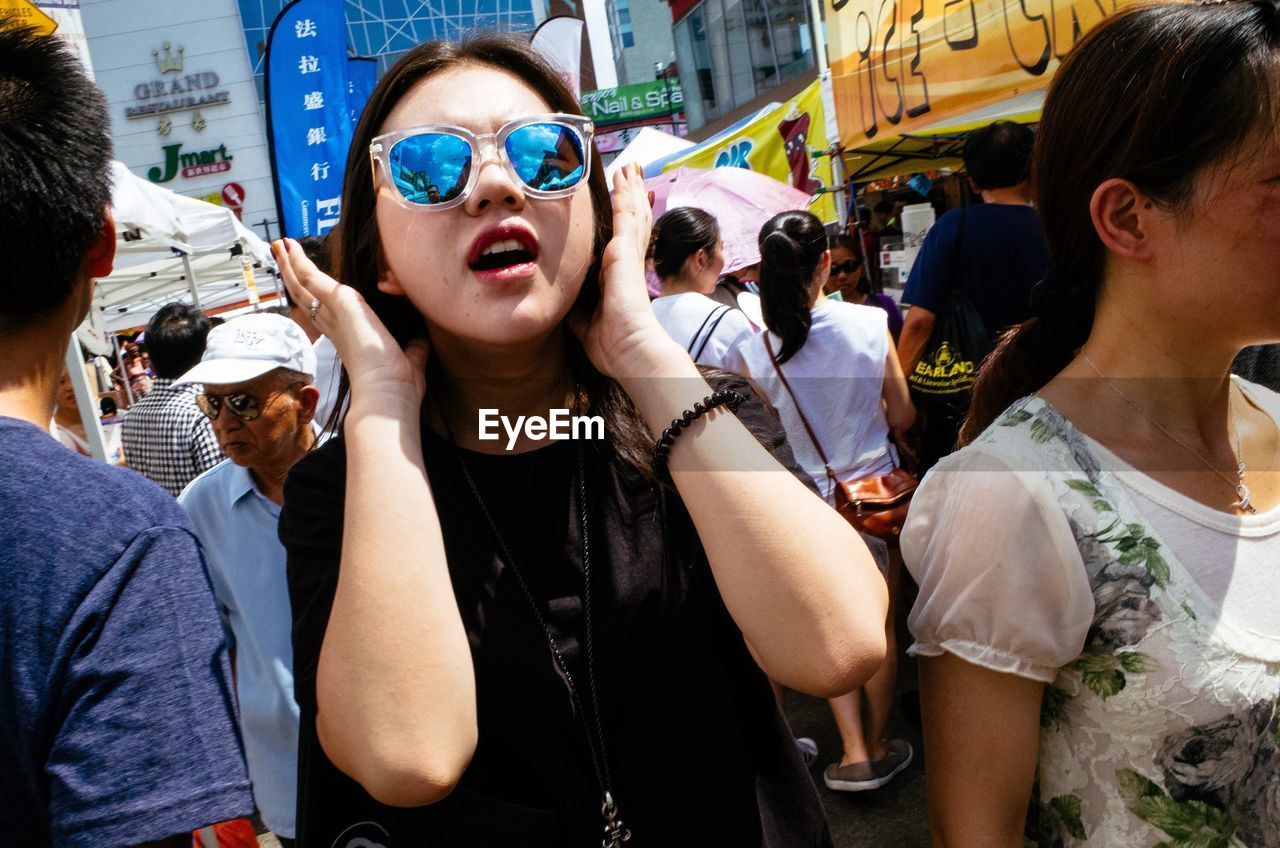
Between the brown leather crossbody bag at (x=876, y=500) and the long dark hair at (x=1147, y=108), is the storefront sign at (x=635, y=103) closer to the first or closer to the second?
the brown leather crossbody bag at (x=876, y=500)

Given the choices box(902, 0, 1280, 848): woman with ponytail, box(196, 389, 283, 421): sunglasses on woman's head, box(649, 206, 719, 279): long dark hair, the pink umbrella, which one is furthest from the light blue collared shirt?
the pink umbrella

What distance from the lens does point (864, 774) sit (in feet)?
11.1

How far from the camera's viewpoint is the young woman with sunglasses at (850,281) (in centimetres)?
525

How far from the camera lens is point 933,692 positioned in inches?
53.2

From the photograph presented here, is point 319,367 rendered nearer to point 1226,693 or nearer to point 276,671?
point 276,671

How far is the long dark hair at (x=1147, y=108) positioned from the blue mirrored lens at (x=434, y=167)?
0.89 metres

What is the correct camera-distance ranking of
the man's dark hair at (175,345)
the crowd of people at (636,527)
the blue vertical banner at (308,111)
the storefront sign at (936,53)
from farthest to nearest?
the blue vertical banner at (308,111), the man's dark hair at (175,345), the storefront sign at (936,53), the crowd of people at (636,527)

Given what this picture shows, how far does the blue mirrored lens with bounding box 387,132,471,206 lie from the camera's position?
1.28 metres

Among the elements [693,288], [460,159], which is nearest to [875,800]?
[693,288]

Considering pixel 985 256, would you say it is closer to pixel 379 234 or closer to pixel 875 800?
pixel 875 800

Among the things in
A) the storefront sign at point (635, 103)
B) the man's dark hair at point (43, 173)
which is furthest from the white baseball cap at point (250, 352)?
the storefront sign at point (635, 103)

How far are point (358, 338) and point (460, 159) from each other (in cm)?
31

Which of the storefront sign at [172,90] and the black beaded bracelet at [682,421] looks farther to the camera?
the storefront sign at [172,90]

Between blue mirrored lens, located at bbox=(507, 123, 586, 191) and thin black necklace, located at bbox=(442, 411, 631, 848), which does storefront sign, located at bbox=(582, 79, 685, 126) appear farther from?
thin black necklace, located at bbox=(442, 411, 631, 848)
